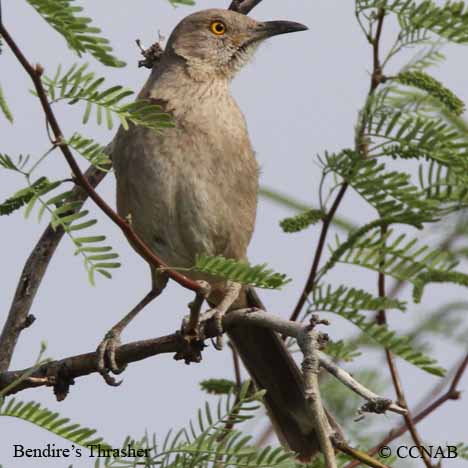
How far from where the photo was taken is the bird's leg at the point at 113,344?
4.70 metres

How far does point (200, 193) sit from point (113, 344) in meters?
0.99

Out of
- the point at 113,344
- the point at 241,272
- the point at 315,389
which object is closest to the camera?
the point at 315,389

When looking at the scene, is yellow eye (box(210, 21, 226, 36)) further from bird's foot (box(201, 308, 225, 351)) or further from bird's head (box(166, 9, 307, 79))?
bird's foot (box(201, 308, 225, 351))

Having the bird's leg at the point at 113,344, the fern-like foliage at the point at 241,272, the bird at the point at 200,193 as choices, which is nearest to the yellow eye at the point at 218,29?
the bird at the point at 200,193

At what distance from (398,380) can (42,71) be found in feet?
6.48

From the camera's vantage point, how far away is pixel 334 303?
3.40m

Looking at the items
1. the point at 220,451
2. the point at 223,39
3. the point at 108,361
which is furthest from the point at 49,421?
the point at 223,39

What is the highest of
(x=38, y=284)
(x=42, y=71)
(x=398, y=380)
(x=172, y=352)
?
(x=38, y=284)

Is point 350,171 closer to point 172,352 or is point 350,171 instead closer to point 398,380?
point 398,380

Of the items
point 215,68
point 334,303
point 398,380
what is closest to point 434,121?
point 334,303

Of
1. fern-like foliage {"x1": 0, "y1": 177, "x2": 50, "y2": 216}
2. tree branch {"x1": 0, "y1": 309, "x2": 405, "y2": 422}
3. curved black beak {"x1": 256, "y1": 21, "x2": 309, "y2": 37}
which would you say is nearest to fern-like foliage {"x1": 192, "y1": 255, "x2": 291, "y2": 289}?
tree branch {"x1": 0, "y1": 309, "x2": 405, "y2": 422}

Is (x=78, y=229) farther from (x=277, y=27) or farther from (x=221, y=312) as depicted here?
(x=277, y=27)

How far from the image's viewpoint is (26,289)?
460cm

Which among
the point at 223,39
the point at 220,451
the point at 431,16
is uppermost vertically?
the point at 223,39
